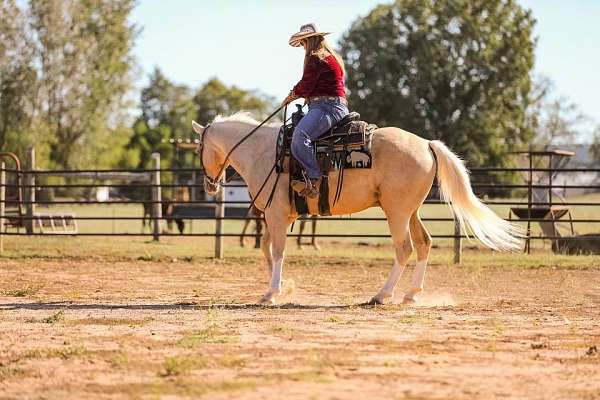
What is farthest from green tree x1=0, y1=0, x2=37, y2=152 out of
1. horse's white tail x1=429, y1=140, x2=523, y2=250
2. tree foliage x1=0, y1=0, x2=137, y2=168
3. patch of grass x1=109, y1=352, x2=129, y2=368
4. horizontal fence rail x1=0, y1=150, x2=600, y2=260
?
patch of grass x1=109, y1=352, x2=129, y2=368

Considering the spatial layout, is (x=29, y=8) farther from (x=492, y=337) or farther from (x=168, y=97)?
(x=168, y=97)

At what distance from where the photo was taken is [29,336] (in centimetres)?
657

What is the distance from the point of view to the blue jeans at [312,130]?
8.58 meters

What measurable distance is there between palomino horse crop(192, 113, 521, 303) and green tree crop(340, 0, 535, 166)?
40747 mm

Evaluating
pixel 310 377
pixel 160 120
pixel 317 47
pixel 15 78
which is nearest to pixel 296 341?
pixel 310 377

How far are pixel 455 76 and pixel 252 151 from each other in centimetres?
4278

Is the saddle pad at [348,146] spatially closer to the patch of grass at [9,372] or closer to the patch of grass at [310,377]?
the patch of grass at [310,377]

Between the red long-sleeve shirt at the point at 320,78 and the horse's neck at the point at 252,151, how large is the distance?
77 centimetres

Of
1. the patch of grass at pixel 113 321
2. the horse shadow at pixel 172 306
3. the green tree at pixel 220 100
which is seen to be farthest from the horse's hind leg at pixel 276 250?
the green tree at pixel 220 100

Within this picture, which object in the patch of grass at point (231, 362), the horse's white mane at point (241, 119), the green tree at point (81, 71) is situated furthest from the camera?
the green tree at point (81, 71)

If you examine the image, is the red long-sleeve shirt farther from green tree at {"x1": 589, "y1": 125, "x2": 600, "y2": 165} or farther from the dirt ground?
green tree at {"x1": 589, "y1": 125, "x2": 600, "y2": 165}

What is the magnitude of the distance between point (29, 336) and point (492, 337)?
3.59m

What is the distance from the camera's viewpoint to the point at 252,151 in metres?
9.29

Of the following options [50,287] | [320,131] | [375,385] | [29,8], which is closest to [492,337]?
[375,385]
